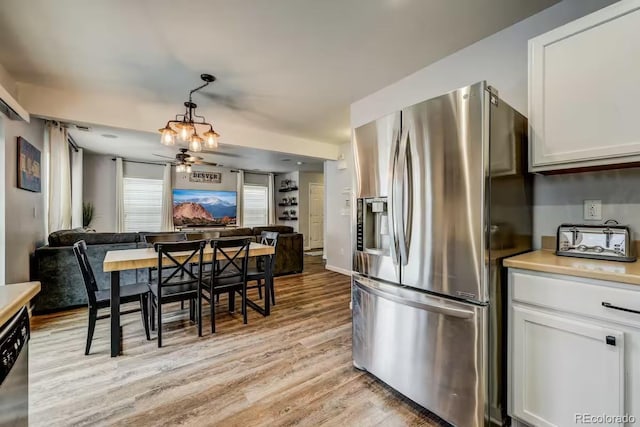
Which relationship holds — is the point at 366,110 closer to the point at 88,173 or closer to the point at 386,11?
the point at 386,11

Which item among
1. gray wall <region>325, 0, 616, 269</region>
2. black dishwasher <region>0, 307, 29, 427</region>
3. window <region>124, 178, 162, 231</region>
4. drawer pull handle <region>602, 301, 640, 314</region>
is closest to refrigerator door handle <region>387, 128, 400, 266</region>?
drawer pull handle <region>602, 301, 640, 314</region>

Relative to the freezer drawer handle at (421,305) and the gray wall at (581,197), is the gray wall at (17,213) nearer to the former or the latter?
the freezer drawer handle at (421,305)

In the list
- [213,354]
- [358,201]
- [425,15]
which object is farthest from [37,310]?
[425,15]

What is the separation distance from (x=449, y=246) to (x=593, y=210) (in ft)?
3.17

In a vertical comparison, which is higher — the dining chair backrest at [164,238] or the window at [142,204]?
the window at [142,204]

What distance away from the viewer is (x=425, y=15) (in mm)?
1956

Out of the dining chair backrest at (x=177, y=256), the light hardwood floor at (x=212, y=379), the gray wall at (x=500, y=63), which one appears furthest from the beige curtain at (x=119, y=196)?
the gray wall at (x=500, y=63)

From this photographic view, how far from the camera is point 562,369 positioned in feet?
4.18

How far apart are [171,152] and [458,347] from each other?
6.31m

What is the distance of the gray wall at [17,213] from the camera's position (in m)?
2.62

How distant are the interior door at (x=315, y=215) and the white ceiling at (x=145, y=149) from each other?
1226 mm

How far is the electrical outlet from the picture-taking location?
1.63 m

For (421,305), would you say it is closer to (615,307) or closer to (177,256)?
(615,307)

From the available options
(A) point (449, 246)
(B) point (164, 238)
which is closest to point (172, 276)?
(B) point (164, 238)
